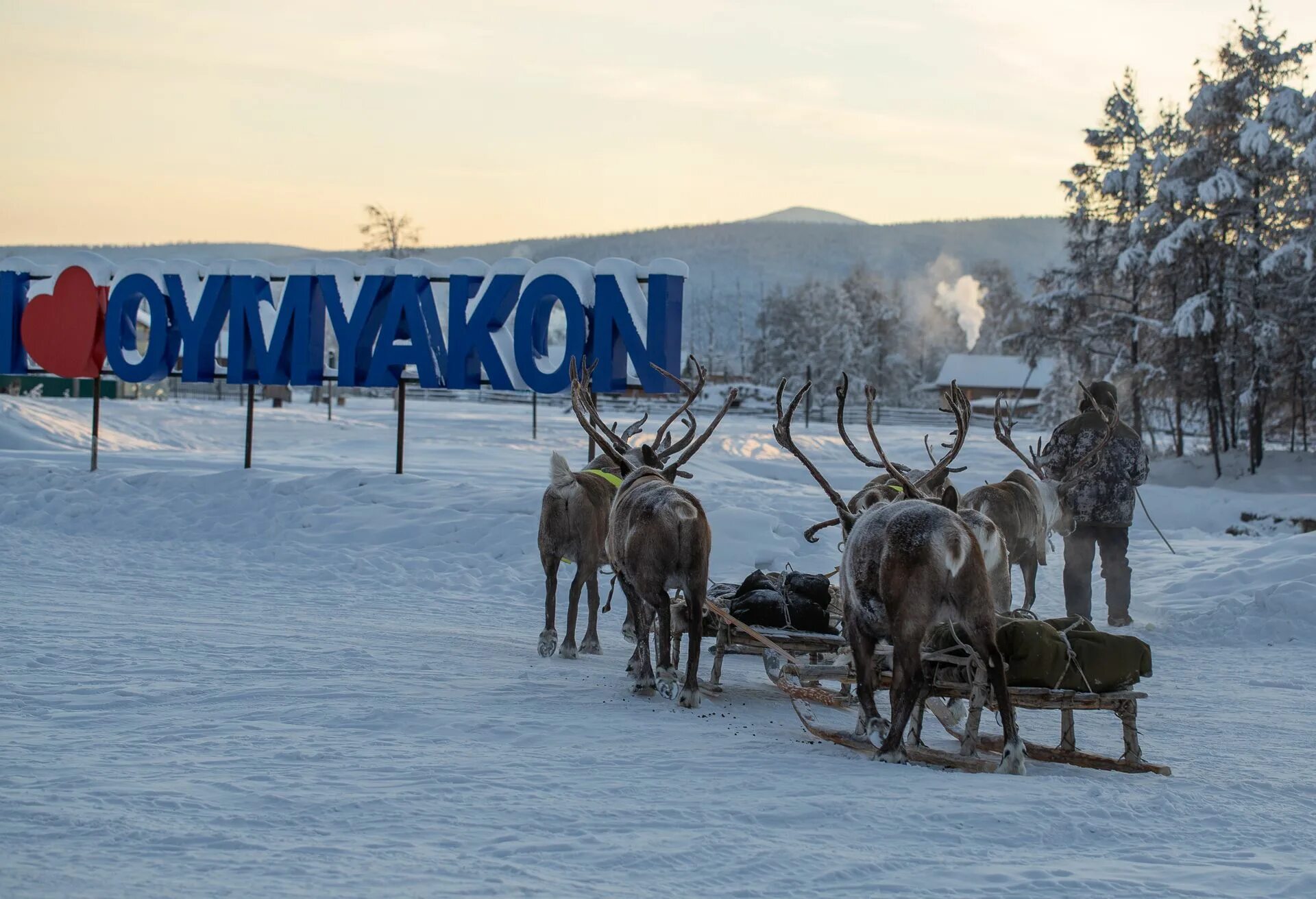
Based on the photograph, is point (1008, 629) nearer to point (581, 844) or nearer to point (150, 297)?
point (581, 844)

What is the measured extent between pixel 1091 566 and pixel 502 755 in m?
7.42

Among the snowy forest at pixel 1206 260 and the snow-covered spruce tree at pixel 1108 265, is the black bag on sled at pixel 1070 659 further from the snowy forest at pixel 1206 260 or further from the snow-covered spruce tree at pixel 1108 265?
the snow-covered spruce tree at pixel 1108 265

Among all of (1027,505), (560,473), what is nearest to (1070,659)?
(1027,505)

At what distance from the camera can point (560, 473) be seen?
32.0ft

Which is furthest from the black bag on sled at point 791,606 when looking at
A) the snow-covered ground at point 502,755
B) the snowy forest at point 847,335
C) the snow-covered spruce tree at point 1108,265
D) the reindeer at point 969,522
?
the snowy forest at point 847,335

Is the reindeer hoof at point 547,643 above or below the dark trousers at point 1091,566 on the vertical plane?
below

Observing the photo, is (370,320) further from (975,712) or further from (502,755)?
(975,712)

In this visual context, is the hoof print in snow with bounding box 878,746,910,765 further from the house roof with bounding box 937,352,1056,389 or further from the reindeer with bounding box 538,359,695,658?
the house roof with bounding box 937,352,1056,389

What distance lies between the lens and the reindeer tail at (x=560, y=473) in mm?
9609

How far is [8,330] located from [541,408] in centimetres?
3680

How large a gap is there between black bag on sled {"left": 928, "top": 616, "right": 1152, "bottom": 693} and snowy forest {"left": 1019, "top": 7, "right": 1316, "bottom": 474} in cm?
2593

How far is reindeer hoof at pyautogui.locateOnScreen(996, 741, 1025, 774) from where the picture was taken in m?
6.00

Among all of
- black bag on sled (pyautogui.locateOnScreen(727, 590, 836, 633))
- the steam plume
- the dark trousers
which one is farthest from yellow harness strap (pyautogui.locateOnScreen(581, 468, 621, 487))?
the steam plume

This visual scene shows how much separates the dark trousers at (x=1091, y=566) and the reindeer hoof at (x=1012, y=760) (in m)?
5.76
